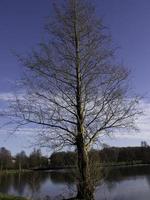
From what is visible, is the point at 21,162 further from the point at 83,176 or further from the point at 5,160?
the point at 83,176

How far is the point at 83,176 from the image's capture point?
1241cm

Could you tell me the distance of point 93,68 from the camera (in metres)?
13.2

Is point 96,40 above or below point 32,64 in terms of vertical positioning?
above

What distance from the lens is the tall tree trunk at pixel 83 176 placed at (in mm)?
12164

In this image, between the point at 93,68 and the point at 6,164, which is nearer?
the point at 93,68

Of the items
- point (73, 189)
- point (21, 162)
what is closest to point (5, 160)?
point (21, 162)

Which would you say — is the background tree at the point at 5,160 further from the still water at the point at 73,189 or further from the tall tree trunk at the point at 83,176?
the tall tree trunk at the point at 83,176

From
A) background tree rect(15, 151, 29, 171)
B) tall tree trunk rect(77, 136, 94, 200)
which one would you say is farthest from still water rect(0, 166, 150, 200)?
background tree rect(15, 151, 29, 171)

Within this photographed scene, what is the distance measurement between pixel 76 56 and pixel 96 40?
1053mm

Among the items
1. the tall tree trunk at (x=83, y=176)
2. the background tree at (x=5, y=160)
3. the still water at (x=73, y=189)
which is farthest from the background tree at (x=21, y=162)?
the tall tree trunk at (x=83, y=176)

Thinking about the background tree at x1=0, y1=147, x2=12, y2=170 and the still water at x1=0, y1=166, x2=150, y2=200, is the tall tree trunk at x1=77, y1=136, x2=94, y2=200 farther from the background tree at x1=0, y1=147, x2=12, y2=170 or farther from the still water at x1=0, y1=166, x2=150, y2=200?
the background tree at x1=0, y1=147, x2=12, y2=170

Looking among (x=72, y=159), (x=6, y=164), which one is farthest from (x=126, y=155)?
(x=72, y=159)

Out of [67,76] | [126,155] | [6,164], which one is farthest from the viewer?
[6,164]

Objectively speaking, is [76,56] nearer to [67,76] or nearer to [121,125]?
[67,76]
